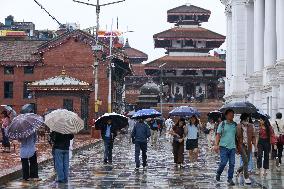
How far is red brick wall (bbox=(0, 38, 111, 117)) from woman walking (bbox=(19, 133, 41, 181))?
146 ft

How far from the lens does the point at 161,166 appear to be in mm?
22781

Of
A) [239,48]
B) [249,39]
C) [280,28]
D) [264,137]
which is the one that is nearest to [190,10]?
[239,48]

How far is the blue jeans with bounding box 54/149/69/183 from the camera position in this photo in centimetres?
1656

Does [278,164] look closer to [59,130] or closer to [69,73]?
[59,130]

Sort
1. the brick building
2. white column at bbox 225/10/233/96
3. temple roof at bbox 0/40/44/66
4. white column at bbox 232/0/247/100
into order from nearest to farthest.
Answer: white column at bbox 232/0/247/100, white column at bbox 225/10/233/96, the brick building, temple roof at bbox 0/40/44/66

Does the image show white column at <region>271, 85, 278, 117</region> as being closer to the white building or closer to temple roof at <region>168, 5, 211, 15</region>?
the white building

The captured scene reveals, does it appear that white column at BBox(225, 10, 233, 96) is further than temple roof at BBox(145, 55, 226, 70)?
No

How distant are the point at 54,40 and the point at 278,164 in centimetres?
4408

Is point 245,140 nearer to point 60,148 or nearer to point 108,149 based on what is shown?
point 60,148

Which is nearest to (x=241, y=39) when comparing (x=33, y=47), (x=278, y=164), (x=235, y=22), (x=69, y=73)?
(x=235, y=22)

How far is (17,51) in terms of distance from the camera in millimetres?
66812

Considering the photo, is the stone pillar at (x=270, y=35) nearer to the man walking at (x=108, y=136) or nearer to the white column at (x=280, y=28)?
the white column at (x=280, y=28)

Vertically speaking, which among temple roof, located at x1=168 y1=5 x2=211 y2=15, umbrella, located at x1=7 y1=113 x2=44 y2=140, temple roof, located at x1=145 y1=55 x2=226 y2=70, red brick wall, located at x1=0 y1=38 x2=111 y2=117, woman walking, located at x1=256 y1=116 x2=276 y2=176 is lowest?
woman walking, located at x1=256 y1=116 x2=276 y2=176

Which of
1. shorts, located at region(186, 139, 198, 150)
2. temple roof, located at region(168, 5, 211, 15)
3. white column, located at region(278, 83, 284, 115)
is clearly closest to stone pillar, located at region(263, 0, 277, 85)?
white column, located at region(278, 83, 284, 115)
